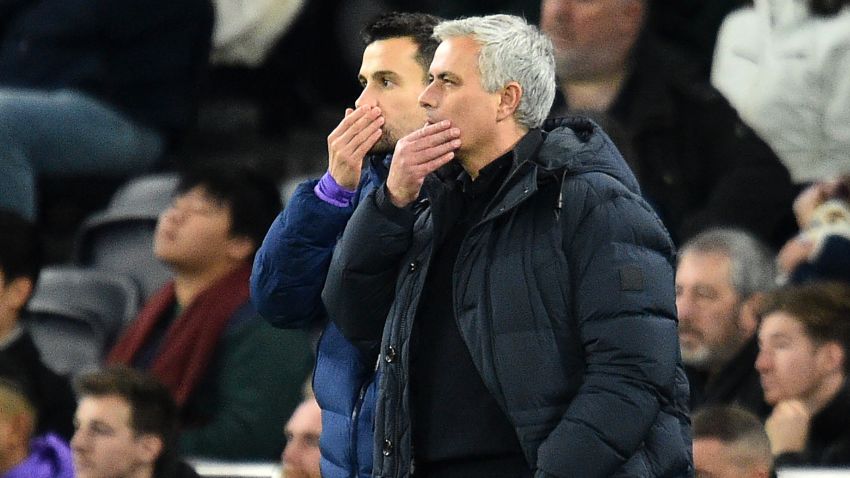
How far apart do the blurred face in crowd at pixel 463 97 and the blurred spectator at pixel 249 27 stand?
140 inches

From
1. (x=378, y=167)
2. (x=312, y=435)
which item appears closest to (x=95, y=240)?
(x=312, y=435)

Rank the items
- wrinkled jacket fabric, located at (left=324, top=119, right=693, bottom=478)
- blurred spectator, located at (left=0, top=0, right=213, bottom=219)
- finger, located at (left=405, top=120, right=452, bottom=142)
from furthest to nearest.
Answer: blurred spectator, located at (left=0, top=0, right=213, bottom=219) < finger, located at (left=405, top=120, right=452, bottom=142) < wrinkled jacket fabric, located at (left=324, top=119, right=693, bottom=478)

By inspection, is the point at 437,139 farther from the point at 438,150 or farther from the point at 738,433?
the point at 738,433

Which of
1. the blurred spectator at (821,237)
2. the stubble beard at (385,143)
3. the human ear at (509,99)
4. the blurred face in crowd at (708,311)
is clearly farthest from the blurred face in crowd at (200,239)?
the human ear at (509,99)

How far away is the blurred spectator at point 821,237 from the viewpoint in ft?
19.3

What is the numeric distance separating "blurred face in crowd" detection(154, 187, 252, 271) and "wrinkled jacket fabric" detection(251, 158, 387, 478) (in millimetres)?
2277

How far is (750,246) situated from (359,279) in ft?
7.36

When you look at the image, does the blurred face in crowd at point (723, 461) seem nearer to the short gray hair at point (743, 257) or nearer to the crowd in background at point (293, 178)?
the crowd in background at point (293, 178)

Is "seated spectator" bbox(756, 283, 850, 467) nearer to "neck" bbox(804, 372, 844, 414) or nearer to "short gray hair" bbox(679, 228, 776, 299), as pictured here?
"neck" bbox(804, 372, 844, 414)

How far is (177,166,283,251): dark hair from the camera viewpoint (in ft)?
21.0

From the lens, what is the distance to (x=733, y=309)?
5.79 meters

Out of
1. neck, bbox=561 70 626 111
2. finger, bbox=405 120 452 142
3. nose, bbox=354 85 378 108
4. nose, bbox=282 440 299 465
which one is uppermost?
nose, bbox=354 85 378 108

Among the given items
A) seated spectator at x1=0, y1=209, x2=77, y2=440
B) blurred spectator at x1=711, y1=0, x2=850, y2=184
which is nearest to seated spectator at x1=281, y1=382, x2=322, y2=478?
seated spectator at x1=0, y1=209, x2=77, y2=440

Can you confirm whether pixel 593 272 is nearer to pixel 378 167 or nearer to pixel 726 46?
pixel 378 167
